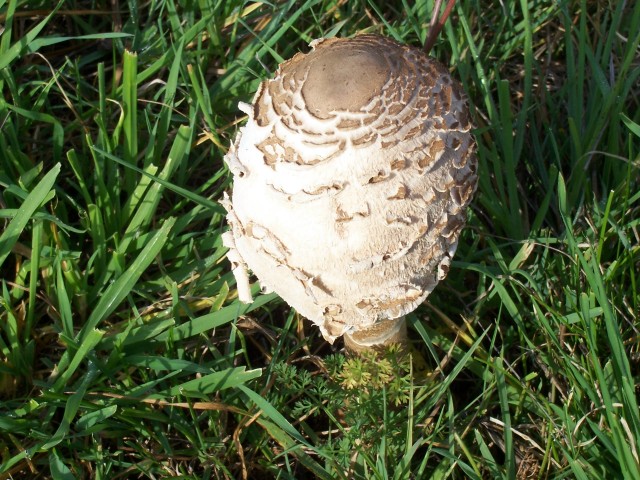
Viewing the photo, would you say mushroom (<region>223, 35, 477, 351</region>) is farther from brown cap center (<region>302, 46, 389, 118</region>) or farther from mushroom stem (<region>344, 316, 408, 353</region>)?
mushroom stem (<region>344, 316, 408, 353</region>)

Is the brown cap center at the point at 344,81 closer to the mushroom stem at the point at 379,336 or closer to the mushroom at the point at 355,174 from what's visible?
the mushroom at the point at 355,174

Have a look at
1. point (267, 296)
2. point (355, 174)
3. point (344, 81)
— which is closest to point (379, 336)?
point (267, 296)

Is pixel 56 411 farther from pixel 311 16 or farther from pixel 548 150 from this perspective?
pixel 548 150

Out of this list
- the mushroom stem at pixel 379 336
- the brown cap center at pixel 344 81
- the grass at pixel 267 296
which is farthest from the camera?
the mushroom stem at pixel 379 336

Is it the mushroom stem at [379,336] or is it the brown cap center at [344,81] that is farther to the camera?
the mushroom stem at [379,336]

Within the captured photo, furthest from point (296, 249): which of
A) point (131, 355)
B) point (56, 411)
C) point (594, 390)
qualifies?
point (56, 411)

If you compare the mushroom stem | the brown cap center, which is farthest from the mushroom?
the mushroom stem

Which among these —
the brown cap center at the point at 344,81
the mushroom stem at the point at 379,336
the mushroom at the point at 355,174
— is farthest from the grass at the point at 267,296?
the brown cap center at the point at 344,81
